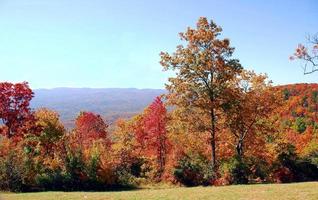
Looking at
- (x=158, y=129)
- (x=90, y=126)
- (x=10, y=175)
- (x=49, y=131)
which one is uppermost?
(x=49, y=131)

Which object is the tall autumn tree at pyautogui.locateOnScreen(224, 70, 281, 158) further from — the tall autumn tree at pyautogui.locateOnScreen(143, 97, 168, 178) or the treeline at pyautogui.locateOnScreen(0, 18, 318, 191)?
the tall autumn tree at pyautogui.locateOnScreen(143, 97, 168, 178)

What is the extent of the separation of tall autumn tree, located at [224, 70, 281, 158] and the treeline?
119 millimetres

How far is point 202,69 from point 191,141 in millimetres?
9866

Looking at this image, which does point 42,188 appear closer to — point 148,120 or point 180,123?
point 180,123

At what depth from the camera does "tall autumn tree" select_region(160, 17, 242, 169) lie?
129 feet

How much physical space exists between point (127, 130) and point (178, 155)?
35.5m

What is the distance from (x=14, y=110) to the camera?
170ft

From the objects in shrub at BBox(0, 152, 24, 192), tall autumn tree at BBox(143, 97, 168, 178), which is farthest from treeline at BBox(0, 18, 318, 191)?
tall autumn tree at BBox(143, 97, 168, 178)

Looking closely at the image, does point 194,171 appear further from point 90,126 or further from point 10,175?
point 90,126

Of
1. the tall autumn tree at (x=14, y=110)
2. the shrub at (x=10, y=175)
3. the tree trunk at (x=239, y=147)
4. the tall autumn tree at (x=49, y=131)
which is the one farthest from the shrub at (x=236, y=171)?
the tall autumn tree at (x=14, y=110)

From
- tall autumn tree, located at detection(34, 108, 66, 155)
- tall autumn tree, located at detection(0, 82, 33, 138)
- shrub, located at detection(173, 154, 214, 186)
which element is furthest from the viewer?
tall autumn tree, located at detection(0, 82, 33, 138)

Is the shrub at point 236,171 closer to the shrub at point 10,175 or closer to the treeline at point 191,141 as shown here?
the treeline at point 191,141

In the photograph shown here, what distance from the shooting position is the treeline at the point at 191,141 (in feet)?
128

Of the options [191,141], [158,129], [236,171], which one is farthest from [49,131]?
[236,171]
